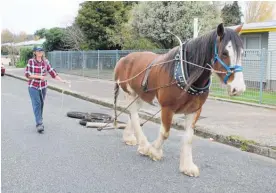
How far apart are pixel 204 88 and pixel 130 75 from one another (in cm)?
207

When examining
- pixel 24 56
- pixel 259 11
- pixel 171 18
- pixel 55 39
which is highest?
pixel 259 11

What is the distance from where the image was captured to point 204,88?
486 cm

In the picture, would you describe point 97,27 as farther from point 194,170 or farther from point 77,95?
point 194,170

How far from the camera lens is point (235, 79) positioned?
13.6 feet

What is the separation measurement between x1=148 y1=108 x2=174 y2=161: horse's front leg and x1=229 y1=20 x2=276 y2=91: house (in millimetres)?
5010

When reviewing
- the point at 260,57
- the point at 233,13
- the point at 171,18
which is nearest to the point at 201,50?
the point at 260,57

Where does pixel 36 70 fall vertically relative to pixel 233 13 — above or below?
below

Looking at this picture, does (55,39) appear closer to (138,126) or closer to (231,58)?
(138,126)

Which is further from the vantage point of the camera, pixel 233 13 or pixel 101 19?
pixel 233 13

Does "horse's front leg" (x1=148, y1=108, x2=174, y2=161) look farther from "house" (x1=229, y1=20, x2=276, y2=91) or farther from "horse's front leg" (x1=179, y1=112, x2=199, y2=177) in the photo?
"house" (x1=229, y1=20, x2=276, y2=91)

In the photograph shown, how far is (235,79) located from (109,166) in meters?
2.40

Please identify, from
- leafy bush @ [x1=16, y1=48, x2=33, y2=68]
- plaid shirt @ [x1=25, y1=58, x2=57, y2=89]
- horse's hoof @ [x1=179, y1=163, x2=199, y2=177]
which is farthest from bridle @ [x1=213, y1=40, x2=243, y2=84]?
leafy bush @ [x1=16, y1=48, x2=33, y2=68]

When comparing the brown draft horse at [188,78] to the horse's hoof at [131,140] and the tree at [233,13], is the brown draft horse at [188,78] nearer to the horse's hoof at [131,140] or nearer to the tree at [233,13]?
the horse's hoof at [131,140]

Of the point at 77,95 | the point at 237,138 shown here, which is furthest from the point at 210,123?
the point at 77,95
